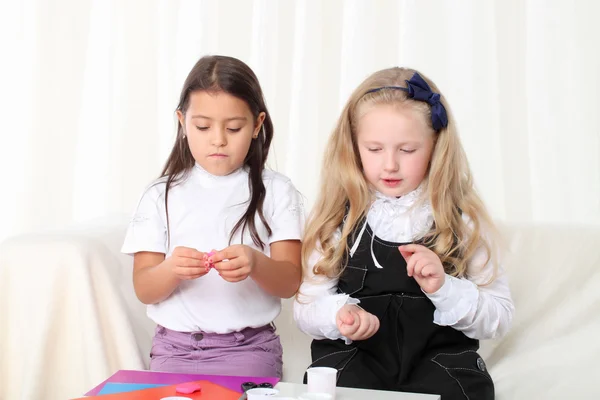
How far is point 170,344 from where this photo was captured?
1.79 metres

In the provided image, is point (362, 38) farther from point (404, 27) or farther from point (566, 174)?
point (566, 174)

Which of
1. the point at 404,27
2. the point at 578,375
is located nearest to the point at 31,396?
the point at 578,375

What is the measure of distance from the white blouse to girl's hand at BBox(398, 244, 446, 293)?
0.33 metres

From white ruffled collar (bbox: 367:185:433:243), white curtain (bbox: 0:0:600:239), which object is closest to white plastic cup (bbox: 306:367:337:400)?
white ruffled collar (bbox: 367:185:433:243)

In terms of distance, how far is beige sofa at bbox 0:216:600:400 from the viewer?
1.85m

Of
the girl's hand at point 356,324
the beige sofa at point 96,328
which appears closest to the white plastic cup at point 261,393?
the girl's hand at point 356,324

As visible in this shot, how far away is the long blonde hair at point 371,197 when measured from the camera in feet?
5.57

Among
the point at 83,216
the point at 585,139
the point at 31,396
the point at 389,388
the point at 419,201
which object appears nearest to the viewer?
the point at 389,388

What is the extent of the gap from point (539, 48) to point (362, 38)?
0.59m

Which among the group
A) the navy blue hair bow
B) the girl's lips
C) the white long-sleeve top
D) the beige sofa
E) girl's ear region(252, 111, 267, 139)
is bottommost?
the beige sofa

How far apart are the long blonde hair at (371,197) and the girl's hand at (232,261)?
0.67 feet

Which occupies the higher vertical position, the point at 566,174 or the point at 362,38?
the point at 362,38

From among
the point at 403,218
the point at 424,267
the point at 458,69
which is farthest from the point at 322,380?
the point at 458,69

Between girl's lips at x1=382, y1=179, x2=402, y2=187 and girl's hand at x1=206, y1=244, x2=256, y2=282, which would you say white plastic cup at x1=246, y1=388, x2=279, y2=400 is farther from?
girl's lips at x1=382, y1=179, x2=402, y2=187
